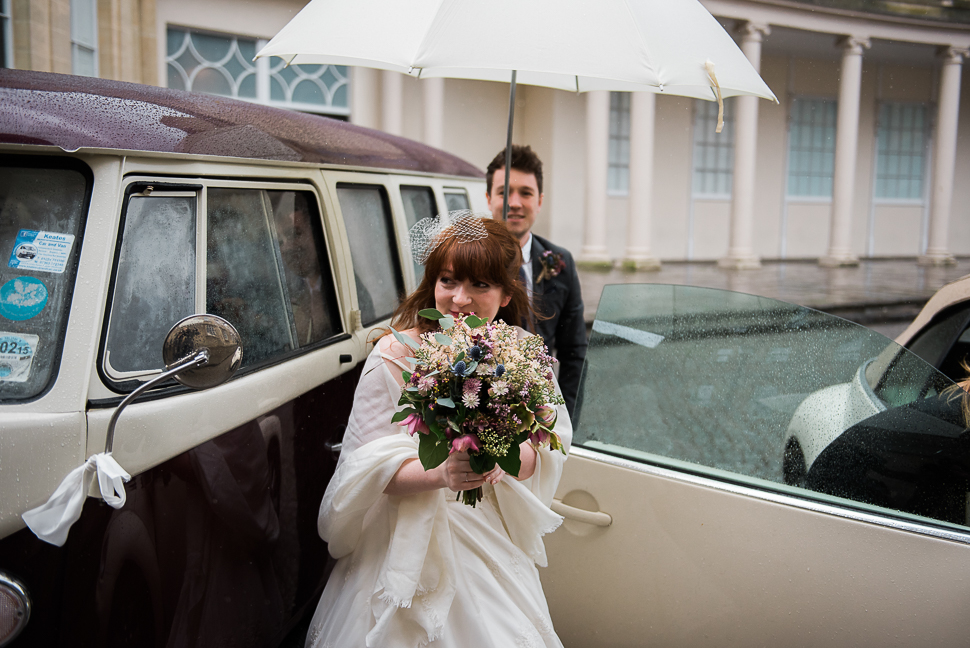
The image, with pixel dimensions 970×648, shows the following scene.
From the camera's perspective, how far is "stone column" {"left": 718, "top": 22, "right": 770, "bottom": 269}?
48.1 feet

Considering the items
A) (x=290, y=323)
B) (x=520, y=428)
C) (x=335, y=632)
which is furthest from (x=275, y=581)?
(x=520, y=428)

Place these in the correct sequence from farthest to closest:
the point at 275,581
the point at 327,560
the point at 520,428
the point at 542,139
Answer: the point at 542,139 < the point at 327,560 < the point at 275,581 < the point at 520,428

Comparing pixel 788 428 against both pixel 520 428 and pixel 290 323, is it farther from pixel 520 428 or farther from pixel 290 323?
pixel 290 323

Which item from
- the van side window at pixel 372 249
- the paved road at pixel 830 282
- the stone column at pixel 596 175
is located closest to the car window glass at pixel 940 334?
the van side window at pixel 372 249

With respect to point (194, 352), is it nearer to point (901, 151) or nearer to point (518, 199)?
point (518, 199)

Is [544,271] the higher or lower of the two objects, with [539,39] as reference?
lower

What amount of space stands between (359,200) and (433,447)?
1995 millimetres

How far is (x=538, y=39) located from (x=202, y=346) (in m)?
1.41

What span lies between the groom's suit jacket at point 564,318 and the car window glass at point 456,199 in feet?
4.41

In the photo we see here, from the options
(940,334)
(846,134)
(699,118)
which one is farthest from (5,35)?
(846,134)

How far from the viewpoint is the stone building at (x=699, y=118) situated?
1003cm

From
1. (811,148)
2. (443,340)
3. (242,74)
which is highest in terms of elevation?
(811,148)

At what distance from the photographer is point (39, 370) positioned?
67.7 inches

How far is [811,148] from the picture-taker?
1931 cm
